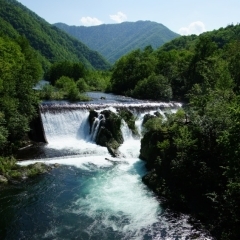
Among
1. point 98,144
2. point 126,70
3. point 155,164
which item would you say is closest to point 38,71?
point 126,70

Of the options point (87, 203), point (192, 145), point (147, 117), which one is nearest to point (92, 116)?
point (147, 117)

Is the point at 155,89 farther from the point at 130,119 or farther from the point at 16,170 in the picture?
the point at 16,170

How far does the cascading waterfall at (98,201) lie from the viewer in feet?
54.4

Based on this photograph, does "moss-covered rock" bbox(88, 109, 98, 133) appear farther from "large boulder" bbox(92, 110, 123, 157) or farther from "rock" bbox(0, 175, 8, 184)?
"rock" bbox(0, 175, 8, 184)

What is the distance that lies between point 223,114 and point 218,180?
4.70 m

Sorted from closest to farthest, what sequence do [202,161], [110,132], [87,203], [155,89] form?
[87,203]
[202,161]
[110,132]
[155,89]

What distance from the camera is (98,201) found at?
20391 millimetres

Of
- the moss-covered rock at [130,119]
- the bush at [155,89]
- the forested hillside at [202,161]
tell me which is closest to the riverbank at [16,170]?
the forested hillside at [202,161]

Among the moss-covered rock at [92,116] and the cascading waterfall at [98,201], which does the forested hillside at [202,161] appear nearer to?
the cascading waterfall at [98,201]

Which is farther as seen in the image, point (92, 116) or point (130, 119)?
point (130, 119)

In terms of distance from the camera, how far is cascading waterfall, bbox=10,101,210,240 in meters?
16.6

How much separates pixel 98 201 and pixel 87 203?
83 cm

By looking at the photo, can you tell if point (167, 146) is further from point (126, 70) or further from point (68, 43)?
point (68, 43)

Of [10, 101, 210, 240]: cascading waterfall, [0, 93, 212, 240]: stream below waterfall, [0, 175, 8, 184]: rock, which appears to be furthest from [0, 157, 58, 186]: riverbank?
[10, 101, 210, 240]: cascading waterfall
